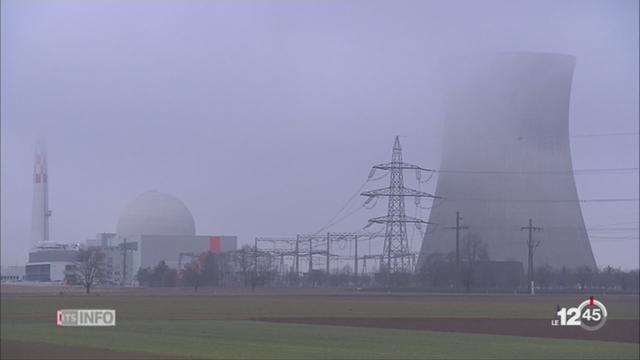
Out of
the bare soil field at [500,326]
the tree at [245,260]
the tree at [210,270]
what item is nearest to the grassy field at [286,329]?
the bare soil field at [500,326]

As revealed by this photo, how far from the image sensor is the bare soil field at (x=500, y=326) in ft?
102

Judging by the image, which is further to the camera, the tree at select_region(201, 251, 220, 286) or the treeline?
the tree at select_region(201, 251, 220, 286)

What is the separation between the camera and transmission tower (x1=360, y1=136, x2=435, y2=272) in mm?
47250

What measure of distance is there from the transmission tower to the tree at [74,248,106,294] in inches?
627

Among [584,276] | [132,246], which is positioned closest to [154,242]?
[132,246]

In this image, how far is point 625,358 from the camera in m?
23.7

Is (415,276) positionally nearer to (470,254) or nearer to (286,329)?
(470,254)

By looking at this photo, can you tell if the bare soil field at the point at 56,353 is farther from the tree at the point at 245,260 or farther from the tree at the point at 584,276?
the tree at the point at 245,260

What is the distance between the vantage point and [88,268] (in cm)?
5372

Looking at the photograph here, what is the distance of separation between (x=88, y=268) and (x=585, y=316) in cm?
2835

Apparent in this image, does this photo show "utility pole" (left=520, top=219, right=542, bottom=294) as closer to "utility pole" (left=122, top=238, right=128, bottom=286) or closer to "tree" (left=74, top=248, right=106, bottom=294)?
"tree" (left=74, top=248, right=106, bottom=294)

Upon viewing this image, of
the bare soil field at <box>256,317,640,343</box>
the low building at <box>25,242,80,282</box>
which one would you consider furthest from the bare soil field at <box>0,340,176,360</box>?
the low building at <box>25,242,80,282</box>

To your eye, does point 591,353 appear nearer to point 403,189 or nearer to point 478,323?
point 478,323

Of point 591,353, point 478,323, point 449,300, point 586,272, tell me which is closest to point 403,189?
point 449,300
